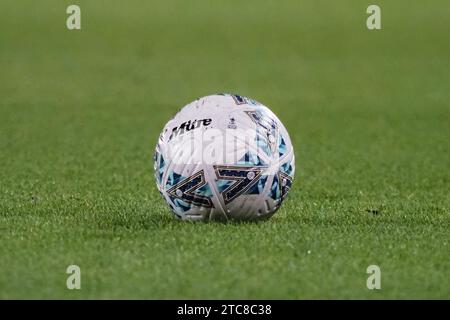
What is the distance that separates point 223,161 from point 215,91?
9632 millimetres

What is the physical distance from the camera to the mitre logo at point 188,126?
7754 millimetres

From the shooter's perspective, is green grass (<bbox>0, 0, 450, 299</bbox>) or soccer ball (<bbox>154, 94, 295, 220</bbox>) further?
soccer ball (<bbox>154, 94, 295, 220</bbox>)

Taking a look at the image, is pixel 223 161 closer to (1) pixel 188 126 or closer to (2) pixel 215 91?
(1) pixel 188 126

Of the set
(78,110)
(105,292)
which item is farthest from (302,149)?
(105,292)

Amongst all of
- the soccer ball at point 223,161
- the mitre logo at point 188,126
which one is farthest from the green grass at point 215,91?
the mitre logo at point 188,126

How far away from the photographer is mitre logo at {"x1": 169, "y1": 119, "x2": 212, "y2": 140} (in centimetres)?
775

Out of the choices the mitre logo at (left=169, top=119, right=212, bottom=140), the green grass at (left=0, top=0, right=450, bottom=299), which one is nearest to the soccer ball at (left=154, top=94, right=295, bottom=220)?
the mitre logo at (left=169, top=119, right=212, bottom=140)

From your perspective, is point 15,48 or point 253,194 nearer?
point 253,194

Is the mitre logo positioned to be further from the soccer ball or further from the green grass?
the green grass

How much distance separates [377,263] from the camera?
6.93 m

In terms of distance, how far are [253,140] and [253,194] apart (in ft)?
1.20

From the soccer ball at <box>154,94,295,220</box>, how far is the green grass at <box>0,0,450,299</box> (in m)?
0.17

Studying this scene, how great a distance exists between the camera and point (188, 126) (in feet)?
25.6
